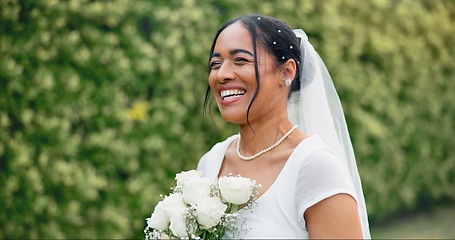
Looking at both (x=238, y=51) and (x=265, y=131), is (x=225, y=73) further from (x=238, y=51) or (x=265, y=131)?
(x=265, y=131)

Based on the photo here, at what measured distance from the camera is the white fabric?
2.40 m

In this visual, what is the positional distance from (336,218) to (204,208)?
0.48 meters

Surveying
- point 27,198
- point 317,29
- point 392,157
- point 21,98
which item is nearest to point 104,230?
point 27,198

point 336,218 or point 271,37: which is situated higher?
point 271,37

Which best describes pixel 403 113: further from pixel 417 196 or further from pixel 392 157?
pixel 417 196

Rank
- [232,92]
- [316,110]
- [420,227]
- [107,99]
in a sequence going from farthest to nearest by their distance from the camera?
[420,227]
[107,99]
[316,110]
[232,92]

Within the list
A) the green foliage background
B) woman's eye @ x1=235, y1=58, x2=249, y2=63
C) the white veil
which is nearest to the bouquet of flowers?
woman's eye @ x1=235, y1=58, x2=249, y2=63

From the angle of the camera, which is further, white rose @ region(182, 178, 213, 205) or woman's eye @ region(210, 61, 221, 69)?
woman's eye @ region(210, 61, 221, 69)

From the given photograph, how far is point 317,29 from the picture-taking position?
6.23 metres

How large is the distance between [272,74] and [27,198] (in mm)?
2301

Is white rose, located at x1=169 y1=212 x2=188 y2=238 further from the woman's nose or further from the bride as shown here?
the woman's nose

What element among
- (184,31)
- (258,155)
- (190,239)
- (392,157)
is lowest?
(190,239)

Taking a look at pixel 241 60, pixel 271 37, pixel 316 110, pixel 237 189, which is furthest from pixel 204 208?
pixel 316 110

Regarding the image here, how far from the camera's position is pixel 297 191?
8.08ft
